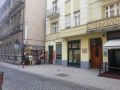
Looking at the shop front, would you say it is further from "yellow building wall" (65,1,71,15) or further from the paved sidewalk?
"yellow building wall" (65,1,71,15)

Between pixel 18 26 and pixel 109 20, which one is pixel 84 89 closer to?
pixel 109 20

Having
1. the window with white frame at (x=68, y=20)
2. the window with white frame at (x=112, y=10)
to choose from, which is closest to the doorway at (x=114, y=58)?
the window with white frame at (x=112, y=10)

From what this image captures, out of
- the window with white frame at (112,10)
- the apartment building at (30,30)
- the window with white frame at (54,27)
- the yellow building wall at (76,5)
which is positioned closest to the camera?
the window with white frame at (112,10)

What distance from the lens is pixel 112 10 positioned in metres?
17.5

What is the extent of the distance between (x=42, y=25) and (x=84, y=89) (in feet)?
66.8

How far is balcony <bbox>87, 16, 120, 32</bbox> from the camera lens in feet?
49.9

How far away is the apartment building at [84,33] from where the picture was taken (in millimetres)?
16547

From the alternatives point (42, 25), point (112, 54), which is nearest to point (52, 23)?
point (42, 25)

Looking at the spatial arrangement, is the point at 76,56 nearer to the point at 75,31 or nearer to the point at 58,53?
the point at 75,31

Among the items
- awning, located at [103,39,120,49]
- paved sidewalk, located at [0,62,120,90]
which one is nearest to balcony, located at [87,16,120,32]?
awning, located at [103,39,120,49]

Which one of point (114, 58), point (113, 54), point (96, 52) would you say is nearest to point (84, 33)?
point (96, 52)

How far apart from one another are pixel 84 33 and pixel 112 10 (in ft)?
11.2

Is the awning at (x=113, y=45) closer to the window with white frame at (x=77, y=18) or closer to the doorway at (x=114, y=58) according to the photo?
the doorway at (x=114, y=58)

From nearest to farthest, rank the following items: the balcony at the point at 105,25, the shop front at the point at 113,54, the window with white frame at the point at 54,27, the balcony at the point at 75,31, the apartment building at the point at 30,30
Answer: the balcony at the point at 105,25 < the shop front at the point at 113,54 < the balcony at the point at 75,31 < the window with white frame at the point at 54,27 < the apartment building at the point at 30,30
